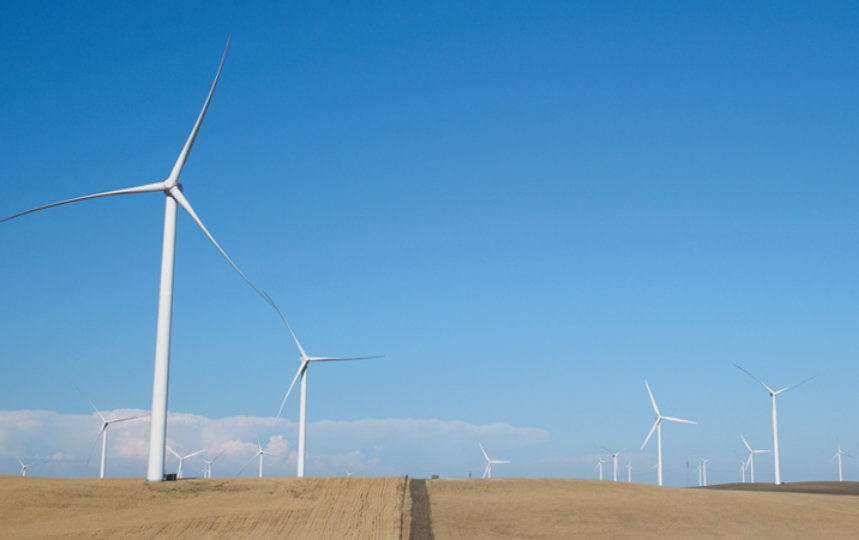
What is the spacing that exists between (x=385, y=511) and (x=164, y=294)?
20.5 metres

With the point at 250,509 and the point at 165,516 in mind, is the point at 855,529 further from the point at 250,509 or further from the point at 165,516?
the point at 165,516

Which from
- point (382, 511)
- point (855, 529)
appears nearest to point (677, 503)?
point (855, 529)

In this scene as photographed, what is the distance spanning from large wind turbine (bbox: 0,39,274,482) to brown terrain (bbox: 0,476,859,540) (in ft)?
9.89

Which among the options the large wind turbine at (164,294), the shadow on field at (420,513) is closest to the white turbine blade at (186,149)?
the large wind turbine at (164,294)

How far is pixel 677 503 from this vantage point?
6319cm

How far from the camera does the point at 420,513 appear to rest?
180ft

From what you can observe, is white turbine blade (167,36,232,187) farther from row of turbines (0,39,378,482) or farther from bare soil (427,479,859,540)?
bare soil (427,479,859,540)

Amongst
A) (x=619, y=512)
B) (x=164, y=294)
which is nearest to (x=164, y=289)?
(x=164, y=294)

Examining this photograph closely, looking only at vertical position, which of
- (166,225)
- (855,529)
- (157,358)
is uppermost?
(166,225)

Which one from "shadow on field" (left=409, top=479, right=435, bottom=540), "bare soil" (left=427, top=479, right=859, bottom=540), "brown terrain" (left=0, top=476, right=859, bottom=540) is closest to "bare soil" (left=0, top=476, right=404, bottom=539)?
"brown terrain" (left=0, top=476, right=859, bottom=540)

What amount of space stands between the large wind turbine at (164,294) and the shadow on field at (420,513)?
17.5 m

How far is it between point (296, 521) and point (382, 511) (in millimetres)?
6222

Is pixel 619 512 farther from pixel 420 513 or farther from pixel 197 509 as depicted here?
pixel 197 509

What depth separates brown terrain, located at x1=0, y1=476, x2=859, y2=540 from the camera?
48531mm
